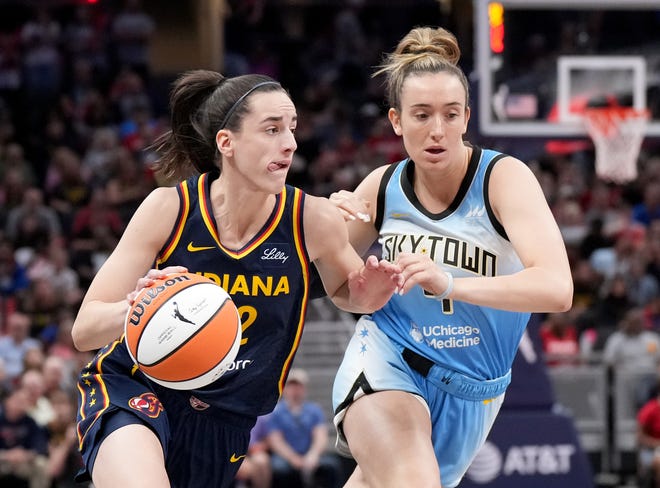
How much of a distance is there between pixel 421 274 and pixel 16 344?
7.64m

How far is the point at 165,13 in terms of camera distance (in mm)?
17734

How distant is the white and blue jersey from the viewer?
465cm

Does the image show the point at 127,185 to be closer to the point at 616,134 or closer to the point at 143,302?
the point at 616,134

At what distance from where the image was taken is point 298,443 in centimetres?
1033

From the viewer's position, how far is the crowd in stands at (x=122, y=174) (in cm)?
1082

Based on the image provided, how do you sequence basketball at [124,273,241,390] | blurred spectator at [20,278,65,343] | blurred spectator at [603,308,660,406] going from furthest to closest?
blurred spectator at [20,278,65,343], blurred spectator at [603,308,660,406], basketball at [124,273,241,390]

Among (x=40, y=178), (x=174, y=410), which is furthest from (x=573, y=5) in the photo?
(x=40, y=178)

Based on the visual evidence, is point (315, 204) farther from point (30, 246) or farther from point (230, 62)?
point (230, 62)

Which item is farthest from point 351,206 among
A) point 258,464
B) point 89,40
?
point 89,40

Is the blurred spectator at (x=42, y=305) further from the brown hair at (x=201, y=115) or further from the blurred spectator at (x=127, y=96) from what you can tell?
the brown hair at (x=201, y=115)

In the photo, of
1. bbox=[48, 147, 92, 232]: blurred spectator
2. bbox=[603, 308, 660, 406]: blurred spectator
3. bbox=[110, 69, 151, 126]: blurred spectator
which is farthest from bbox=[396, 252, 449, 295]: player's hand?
bbox=[110, 69, 151, 126]: blurred spectator

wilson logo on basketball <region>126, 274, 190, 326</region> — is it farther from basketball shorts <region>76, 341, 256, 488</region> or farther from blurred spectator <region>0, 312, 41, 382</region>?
blurred spectator <region>0, 312, 41, 382</region>

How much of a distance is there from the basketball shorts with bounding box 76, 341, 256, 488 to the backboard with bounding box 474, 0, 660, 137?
4980 millimetres

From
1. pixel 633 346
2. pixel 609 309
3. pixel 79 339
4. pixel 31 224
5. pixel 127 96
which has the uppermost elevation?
pixel 127 96
